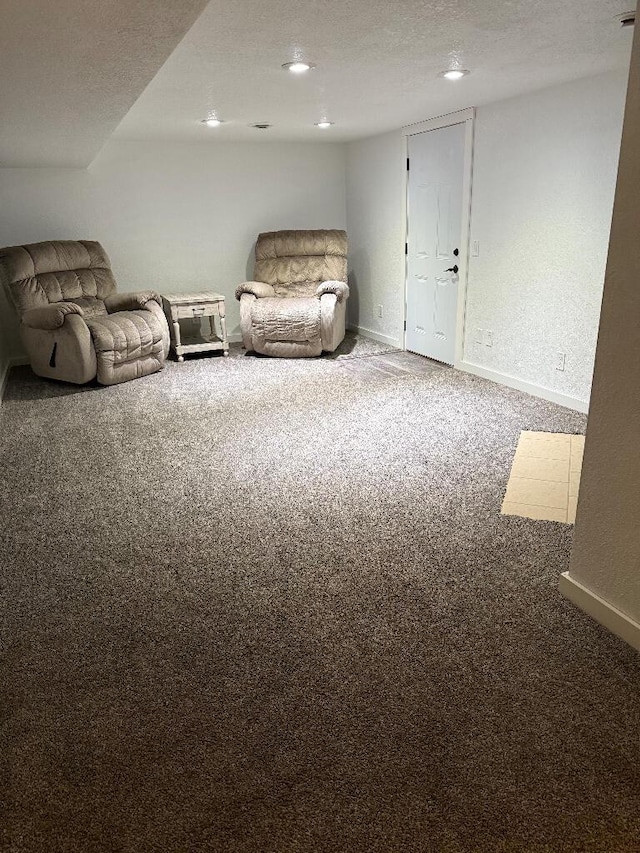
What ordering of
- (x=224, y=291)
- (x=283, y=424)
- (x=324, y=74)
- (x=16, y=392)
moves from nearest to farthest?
1. (x=324, y=74)
2. (x=283, y=424)
3. (x=16, y=392)
4. (x=224, y=291)

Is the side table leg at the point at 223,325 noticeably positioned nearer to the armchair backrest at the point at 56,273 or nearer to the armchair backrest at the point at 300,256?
the armchair backrest at the point at 300,256

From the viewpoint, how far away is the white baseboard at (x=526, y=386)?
404 cm

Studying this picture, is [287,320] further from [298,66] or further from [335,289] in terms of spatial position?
[298,66]

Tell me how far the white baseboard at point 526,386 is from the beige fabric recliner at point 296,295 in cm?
126

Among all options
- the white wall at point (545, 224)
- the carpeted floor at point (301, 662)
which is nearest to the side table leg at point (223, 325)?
the white wall at point (545, 224)

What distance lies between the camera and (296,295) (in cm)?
615

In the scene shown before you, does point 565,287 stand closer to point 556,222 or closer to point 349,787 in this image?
point 556,222

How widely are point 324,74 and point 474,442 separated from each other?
213 centimetres

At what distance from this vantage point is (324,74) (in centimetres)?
317

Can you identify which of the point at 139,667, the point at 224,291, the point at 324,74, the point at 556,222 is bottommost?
the point at 139,667

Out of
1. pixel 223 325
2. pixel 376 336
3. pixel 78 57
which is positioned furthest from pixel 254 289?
pixel 78 57

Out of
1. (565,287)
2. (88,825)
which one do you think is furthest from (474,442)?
(88,825)

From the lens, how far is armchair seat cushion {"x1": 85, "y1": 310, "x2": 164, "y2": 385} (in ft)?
15.3

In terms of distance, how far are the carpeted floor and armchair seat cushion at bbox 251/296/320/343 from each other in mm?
2164
